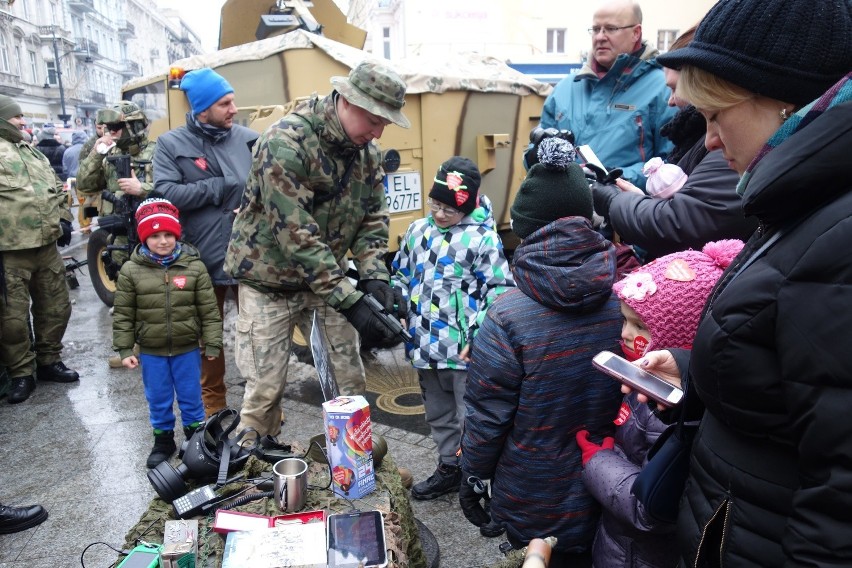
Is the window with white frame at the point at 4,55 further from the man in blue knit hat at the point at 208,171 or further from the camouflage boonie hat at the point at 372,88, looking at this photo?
the camouflage boonie hat at the point at 372,88

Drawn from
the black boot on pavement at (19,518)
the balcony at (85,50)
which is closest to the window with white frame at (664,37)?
the black boot on pavement at (19,518)

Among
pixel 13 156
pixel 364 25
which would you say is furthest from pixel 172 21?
pixel 13 156

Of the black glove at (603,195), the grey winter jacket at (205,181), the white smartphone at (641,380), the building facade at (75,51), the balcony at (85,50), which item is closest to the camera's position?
the white smartphone at (641,380)

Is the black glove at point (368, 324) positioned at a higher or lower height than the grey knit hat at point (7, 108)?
lower

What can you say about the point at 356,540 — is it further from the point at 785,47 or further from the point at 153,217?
the point at 153,217

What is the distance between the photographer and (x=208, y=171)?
13.7ft

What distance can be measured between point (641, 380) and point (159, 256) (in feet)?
9.87

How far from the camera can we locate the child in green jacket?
366 centimetres

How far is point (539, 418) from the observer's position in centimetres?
207

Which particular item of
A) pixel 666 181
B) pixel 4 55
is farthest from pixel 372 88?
pixel 4 55

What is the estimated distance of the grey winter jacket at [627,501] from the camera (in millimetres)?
1808

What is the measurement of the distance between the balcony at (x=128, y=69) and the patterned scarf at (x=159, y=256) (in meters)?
76.4

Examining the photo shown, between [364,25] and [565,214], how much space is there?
45.5 metres

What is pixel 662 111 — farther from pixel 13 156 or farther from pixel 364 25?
pixel 364 25
